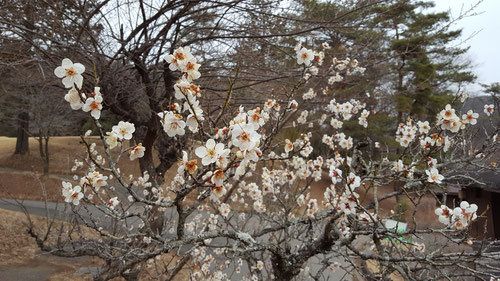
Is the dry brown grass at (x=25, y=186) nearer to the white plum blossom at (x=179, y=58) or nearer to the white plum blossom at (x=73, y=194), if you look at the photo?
the white plum blossom at (x=73, y=194)

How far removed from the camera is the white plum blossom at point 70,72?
1214 millimetres

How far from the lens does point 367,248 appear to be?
17.8 ft

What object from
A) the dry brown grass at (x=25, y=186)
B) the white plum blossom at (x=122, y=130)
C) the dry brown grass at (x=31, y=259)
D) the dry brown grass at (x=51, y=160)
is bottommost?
the dry brown grass at (x=31, y=259)

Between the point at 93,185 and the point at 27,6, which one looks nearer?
the point at 93,185

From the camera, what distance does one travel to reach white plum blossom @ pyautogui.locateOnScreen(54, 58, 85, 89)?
1.21m

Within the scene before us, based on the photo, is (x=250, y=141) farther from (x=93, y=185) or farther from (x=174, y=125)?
(x=93, y=185)

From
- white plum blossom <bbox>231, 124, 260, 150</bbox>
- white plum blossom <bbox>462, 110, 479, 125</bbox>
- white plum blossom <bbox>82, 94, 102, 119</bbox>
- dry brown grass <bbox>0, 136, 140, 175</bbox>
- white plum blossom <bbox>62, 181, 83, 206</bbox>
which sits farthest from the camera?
dry brown grass <bbox>0, 136, 140, 175</bbox>

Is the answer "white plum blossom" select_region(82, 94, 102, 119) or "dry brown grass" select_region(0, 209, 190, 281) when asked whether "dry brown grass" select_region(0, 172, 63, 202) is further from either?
"white plum blossom" select_region(82, 94, 102, 119)

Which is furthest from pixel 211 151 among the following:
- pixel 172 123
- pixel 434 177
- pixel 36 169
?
pixel 36 169

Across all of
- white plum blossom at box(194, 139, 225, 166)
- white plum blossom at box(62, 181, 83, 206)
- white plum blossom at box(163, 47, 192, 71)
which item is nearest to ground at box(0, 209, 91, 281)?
white plum blossom at box(62, 181, 83, 206)

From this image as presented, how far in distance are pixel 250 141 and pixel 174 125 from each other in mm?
419

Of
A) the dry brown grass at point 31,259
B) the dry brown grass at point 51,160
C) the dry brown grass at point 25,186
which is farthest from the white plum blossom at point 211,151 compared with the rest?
the dry brown grass at point 51,160

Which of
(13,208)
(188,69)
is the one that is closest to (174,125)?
(188,69)

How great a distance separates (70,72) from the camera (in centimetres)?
123
